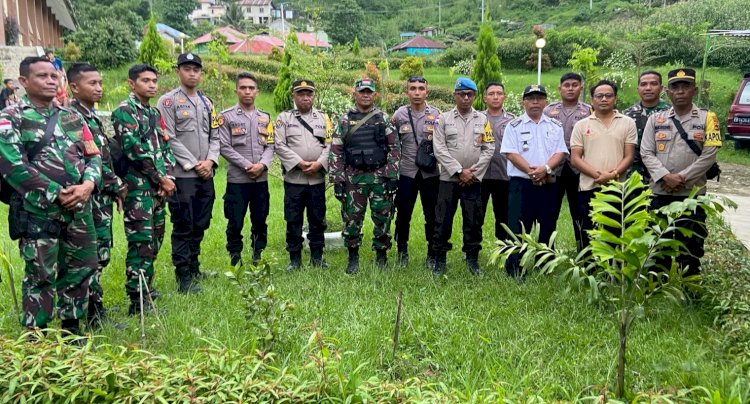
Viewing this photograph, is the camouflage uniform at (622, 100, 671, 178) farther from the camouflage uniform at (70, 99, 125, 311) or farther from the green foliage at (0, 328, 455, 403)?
the camouflage uniform at (70, 99, 125, 311)

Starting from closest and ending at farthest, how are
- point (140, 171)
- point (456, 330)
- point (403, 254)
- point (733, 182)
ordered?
point (456, 330) < point (140, 171) < point (403, 254) < point (733, 182)

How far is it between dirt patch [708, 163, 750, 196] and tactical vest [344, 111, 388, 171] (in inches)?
283

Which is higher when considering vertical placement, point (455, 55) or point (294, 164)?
point (455, 55)

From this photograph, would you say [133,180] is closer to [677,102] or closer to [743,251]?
[677,102]

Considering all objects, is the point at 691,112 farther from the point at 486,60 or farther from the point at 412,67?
the point at 412,67

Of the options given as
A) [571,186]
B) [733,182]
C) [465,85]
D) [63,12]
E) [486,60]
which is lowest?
[733,182]

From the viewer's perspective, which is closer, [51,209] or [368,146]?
[51,209]

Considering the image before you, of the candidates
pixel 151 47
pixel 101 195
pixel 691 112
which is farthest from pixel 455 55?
pixel 101 195

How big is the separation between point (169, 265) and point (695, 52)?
24919mm

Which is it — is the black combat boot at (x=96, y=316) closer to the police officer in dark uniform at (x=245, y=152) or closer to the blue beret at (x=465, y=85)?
the police officer in dark uniform at (x=245, y=152)

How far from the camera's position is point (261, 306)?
11.1 ft

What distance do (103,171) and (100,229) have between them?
1.37ft

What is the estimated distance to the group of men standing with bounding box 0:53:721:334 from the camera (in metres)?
3.48

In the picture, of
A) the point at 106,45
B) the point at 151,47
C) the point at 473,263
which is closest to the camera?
the point at 473,263
